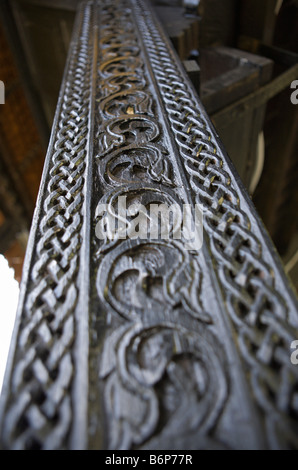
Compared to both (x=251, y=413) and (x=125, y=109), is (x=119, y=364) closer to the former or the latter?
(x=251, y=413)

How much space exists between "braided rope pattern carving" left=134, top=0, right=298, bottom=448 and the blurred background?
1.18 meters

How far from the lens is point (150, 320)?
68 centimetres

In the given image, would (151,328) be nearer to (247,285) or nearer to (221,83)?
(247,285)

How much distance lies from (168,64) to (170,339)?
1.54 metres

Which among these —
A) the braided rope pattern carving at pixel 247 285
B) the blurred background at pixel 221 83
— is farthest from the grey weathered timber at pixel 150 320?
the blurred background at pixel 221 83

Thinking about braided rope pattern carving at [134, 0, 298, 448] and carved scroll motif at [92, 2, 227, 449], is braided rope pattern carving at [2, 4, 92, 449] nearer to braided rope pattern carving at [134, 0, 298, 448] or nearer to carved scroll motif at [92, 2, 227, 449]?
carved scroll motif at [92, 2, 227, 449]

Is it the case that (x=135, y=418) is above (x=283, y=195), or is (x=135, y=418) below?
below

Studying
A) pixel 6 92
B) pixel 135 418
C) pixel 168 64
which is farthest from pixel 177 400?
pixel 6 92

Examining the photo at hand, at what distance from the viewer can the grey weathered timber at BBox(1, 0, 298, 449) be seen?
0.54m

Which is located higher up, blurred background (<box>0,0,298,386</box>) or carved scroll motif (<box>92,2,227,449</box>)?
blurred background (<box>0,0,298,386</box>)

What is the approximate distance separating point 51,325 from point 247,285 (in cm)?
44

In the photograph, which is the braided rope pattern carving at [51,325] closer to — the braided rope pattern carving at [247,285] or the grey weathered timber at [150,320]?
the grey weathered timber at [150,320]

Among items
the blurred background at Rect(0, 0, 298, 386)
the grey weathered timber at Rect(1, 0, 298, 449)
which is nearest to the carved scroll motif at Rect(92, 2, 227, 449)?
the grey weathered timber at Rect(1, 0, 298, 449)

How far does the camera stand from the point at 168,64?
1704mm
